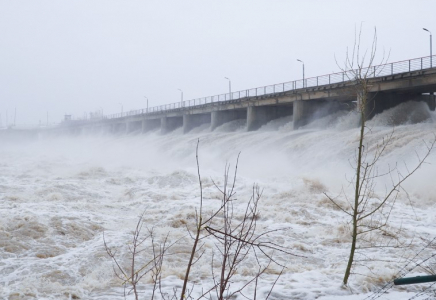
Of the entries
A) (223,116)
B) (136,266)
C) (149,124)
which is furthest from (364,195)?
(149,124)

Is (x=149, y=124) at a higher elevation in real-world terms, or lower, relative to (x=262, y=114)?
higher

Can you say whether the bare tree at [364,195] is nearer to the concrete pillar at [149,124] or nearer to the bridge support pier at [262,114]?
the bridge support pier at [262,114]

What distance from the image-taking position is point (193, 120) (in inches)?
1670

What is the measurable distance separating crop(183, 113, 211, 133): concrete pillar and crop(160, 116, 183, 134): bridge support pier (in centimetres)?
480

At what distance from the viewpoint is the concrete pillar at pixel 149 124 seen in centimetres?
5209

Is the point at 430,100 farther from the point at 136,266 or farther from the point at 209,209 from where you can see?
the point at 136,266

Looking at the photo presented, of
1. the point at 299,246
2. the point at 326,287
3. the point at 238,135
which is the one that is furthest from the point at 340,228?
the point at 238,135

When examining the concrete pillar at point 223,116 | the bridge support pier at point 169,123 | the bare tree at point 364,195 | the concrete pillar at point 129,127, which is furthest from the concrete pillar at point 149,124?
the bare tree at point 364,195

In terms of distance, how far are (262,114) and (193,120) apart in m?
11.7

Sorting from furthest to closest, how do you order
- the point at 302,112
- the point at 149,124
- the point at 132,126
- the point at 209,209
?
the point at 132,126, the point at 149,124, the point at 302,112, the point at 209,209

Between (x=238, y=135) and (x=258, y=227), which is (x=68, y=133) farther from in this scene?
(x=258, y=227)

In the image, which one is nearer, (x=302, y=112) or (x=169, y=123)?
(x=302, y=112)

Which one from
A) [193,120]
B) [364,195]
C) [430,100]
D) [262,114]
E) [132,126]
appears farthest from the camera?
[132,126]

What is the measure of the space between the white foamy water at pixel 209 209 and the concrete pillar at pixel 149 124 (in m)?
28.9
